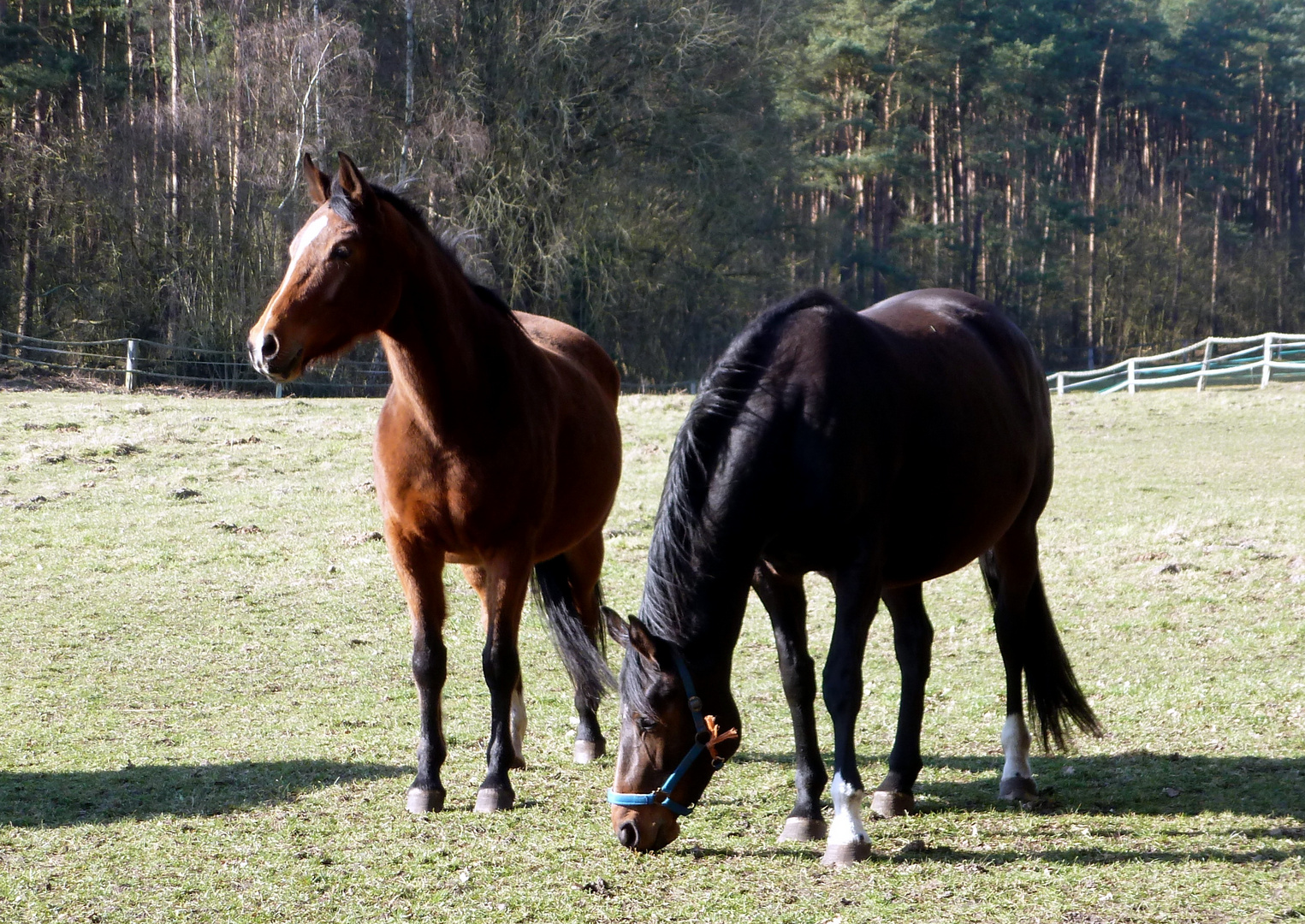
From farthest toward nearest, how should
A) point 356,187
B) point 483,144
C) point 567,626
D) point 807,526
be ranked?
1. point 483,144
2. point 567,626
3. point 356,187
4. point 807,526

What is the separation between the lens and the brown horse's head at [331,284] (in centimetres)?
383

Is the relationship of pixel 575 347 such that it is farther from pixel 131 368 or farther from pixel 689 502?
pixel 131 368

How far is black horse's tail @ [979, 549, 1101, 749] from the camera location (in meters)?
4.85

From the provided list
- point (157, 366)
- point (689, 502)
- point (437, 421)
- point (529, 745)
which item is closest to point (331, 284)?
point (437, 421)

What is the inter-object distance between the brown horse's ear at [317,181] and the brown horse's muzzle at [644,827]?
2.39 meters

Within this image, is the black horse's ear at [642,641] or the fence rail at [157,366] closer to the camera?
the black horse's ear at [642,641]

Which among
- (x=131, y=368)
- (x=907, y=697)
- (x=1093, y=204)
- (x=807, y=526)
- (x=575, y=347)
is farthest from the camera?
(x=1093, y=204)

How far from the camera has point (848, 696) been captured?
148 inches

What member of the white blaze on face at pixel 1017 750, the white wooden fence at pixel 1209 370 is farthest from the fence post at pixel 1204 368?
the white blaze on face at pixel 1017 750

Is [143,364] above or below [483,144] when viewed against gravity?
below

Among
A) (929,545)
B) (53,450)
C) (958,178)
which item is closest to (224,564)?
(53,450)

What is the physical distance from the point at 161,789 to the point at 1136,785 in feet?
12.7

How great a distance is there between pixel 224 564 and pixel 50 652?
2.72 metres

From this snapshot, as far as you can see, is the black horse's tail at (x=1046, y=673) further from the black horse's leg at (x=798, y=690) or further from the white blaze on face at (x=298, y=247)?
the white blaze on face at (x=298, y=247)
